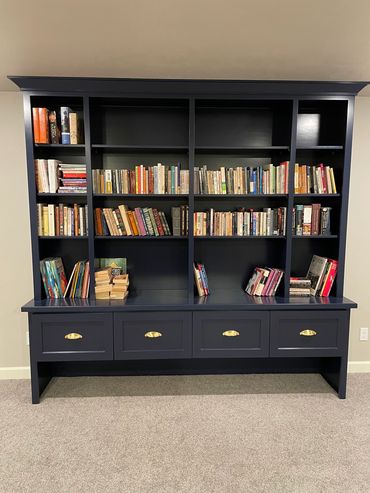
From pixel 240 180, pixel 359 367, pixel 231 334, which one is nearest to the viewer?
pixel 231 334

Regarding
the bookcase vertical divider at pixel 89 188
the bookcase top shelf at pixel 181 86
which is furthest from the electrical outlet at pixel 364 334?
the bookcase vertical divider at pixel 89 188

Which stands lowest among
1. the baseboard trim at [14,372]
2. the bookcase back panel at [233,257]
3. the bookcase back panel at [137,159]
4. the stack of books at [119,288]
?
the baseboard trim at [14,372]

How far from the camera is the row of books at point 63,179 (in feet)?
8.38

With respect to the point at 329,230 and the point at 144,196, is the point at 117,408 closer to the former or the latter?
the point at 144,196

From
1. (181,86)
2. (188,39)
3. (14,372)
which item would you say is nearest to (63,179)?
(181,86)

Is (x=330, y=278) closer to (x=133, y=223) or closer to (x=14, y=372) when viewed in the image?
(x=133, y=223)

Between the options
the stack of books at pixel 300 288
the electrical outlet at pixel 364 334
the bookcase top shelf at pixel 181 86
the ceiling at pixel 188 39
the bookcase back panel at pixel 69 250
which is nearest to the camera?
the ceiling at pixel 188 39

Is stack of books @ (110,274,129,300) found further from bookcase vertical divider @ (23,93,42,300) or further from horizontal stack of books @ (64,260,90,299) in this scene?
bookcase vertical divider @ (23,93,42,300)

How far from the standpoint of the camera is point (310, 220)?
271 centimetres

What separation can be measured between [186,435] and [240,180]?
1.94m

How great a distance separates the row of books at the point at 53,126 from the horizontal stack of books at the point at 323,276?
2286mm

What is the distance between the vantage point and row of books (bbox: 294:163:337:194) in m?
2.66

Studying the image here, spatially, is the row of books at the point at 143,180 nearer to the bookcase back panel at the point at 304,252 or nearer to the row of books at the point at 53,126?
the row of books at the point at 53,126

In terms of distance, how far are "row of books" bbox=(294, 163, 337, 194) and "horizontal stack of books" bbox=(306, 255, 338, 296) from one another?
599 mm
